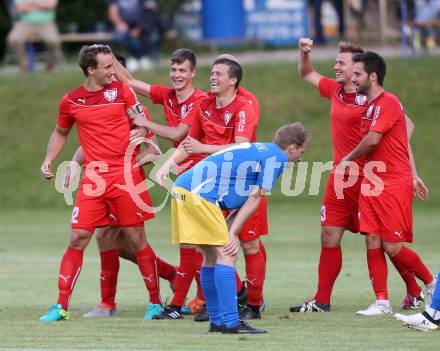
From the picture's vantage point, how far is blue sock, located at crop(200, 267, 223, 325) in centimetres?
984

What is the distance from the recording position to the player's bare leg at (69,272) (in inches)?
422

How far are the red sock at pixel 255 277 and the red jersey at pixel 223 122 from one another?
1062 millimetres

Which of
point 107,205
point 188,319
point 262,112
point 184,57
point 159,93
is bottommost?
point 262,112

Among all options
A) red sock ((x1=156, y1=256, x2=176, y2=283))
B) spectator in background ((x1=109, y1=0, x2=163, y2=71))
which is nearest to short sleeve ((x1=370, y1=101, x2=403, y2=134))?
red sock ((x1=156, y1=256, x2=176, y2=283))

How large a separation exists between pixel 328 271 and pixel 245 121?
1755 millimetres

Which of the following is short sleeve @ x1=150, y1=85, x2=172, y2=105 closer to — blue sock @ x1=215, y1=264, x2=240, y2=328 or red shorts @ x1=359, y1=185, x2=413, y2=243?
red shorts @ x1=359, y1=185, x2=413, y2=243

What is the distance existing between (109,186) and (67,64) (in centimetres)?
1943

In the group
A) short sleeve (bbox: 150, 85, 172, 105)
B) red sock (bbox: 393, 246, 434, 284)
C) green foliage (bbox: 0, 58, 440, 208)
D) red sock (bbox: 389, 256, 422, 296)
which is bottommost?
green foliage (bbox: 0, 58, 440, 208)

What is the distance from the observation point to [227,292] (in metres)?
9.52

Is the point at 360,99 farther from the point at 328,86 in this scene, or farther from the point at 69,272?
the point at 69,272

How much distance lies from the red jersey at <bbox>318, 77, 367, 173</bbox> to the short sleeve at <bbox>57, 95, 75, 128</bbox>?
234cm

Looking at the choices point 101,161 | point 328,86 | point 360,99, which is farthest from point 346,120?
point 101,161

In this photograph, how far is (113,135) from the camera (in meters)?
11.0

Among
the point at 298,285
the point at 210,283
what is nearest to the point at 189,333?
the point at 210,283
